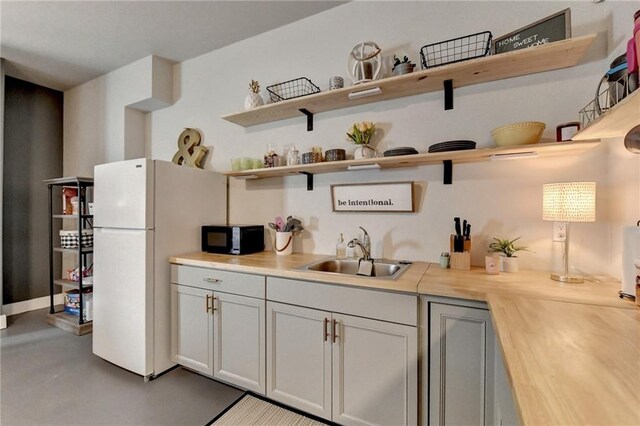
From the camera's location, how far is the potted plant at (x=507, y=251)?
5.11ft

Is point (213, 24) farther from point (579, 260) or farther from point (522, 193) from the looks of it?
point (579, 260)

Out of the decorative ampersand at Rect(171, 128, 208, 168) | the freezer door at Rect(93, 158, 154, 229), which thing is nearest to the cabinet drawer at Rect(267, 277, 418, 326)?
the freezer door at Rect(93, 158, 154, 229)

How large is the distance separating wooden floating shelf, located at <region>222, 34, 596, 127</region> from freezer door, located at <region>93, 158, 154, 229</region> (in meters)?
0.87

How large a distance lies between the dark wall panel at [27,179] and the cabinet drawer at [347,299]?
3688mm

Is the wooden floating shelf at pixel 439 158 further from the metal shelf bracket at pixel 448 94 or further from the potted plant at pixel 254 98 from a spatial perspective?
Result: the potted plant at pixel 254 98

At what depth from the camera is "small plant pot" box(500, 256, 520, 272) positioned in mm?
1554

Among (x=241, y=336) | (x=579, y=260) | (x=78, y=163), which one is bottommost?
(x=241, y=336)

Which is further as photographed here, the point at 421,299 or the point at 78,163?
the point at 78,163

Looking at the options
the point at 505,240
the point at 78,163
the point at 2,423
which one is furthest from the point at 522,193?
the point at 78,163

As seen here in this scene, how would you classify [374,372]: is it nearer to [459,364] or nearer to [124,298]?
[459,364]

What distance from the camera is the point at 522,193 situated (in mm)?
1649

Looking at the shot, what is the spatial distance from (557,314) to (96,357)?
125 inches

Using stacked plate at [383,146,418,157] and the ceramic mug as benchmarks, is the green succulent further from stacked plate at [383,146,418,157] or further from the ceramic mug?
stacked plate at [383,146,418,157]

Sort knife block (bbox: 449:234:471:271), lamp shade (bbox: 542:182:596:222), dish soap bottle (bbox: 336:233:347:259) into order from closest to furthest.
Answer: lamp shade (bbox: 542:182:596:222) < knife block (bbox: 449:234:471:271) < dish soap bottle (bbox: 336:233:347:259)
